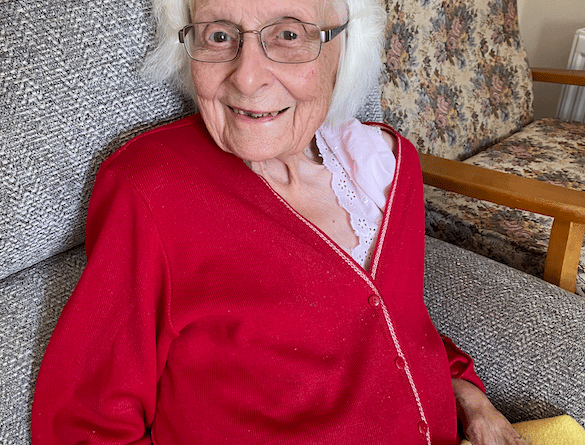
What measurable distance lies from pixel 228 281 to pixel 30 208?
0.31 meters

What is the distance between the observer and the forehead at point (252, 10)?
0.78 meters

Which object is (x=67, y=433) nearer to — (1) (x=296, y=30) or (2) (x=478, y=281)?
(1) (x=296, y=30)

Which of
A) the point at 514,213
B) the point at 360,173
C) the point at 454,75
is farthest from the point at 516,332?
the point at 454,75

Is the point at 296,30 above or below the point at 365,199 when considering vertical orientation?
above

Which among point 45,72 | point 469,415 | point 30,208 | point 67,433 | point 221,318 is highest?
point 45,72

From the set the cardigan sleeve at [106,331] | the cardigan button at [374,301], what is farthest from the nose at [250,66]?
the cardigan button at [374,301]

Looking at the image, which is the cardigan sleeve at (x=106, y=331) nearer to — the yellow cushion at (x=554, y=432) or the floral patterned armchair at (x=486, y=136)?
the yellow cushion at (x=554, y=432)

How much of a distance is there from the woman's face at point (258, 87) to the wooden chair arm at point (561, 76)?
1943 millimetres

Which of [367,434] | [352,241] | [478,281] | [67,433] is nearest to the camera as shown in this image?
[67,433]

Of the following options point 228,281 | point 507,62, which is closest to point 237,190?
point 228,281

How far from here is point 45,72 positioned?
777 mm

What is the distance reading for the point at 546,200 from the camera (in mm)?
1248

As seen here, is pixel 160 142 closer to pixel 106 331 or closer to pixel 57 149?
pixel 57 149

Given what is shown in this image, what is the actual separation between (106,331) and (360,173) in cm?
55
